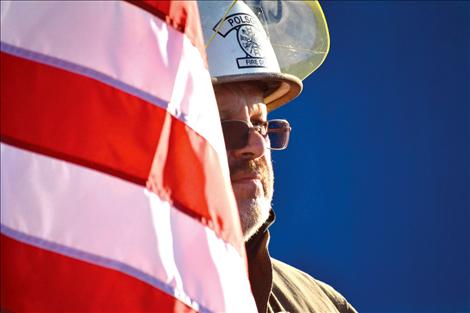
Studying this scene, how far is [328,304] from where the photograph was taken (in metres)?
2.14

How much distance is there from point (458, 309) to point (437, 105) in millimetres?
690

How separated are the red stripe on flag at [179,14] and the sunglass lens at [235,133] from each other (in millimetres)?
562

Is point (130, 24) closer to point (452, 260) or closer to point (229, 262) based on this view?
point (229, 262)

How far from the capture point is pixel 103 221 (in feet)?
3.39

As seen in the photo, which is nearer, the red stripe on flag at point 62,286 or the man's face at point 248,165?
the red stripe on flag at point 62,286

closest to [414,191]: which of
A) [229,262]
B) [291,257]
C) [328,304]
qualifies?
[291,257]

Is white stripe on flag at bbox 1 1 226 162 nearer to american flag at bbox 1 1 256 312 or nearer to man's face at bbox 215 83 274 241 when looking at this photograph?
american flag at bbox 1 1 256 312

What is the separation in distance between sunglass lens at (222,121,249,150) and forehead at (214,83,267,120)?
0.08 feet

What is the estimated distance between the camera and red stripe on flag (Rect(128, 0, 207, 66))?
1124 mm

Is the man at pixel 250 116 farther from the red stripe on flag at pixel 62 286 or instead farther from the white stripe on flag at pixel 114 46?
the red stripe on flag at pixel 62 286

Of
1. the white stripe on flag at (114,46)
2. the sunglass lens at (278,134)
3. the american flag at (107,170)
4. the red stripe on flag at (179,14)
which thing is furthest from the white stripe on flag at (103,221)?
the sunglass lens at (278,134)

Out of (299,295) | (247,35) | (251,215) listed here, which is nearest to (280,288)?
(299,295)

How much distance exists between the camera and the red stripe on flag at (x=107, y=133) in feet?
3.40

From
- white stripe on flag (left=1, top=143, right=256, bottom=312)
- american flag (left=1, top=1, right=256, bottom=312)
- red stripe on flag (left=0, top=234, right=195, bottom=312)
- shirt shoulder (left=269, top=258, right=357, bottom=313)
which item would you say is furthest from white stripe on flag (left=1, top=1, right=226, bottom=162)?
shirt shoulder (left=269, top=258, right=357, bottom=313)
